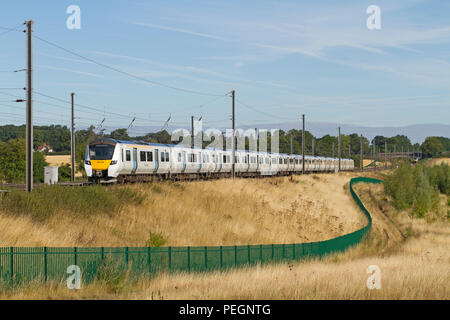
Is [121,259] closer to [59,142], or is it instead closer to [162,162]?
[162,162]

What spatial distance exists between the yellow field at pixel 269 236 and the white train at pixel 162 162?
2.32 metres

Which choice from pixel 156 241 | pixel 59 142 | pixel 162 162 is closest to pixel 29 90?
pixel 156 241

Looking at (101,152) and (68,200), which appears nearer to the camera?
(68,200)

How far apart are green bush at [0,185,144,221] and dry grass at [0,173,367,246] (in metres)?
0.43

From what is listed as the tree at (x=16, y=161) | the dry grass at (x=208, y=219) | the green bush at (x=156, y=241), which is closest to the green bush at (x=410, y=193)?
the dry grass at (x=208, y=219)

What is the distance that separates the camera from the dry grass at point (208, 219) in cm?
2284

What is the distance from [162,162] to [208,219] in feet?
28.5

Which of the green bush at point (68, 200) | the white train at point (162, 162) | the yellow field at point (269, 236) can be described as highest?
the white train at point (162, 162)

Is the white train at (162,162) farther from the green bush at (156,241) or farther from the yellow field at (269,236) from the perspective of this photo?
the green bush at (156,241)

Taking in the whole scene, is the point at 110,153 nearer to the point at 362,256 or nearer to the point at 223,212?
the point at 223,212

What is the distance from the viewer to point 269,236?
35031 millimetres

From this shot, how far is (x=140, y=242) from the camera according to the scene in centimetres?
2603

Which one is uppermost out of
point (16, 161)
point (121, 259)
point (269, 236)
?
point (16, 161)

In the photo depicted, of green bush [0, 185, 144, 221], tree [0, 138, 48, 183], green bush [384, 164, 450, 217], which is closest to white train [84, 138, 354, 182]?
green bush [0, 185, 144, 221]
